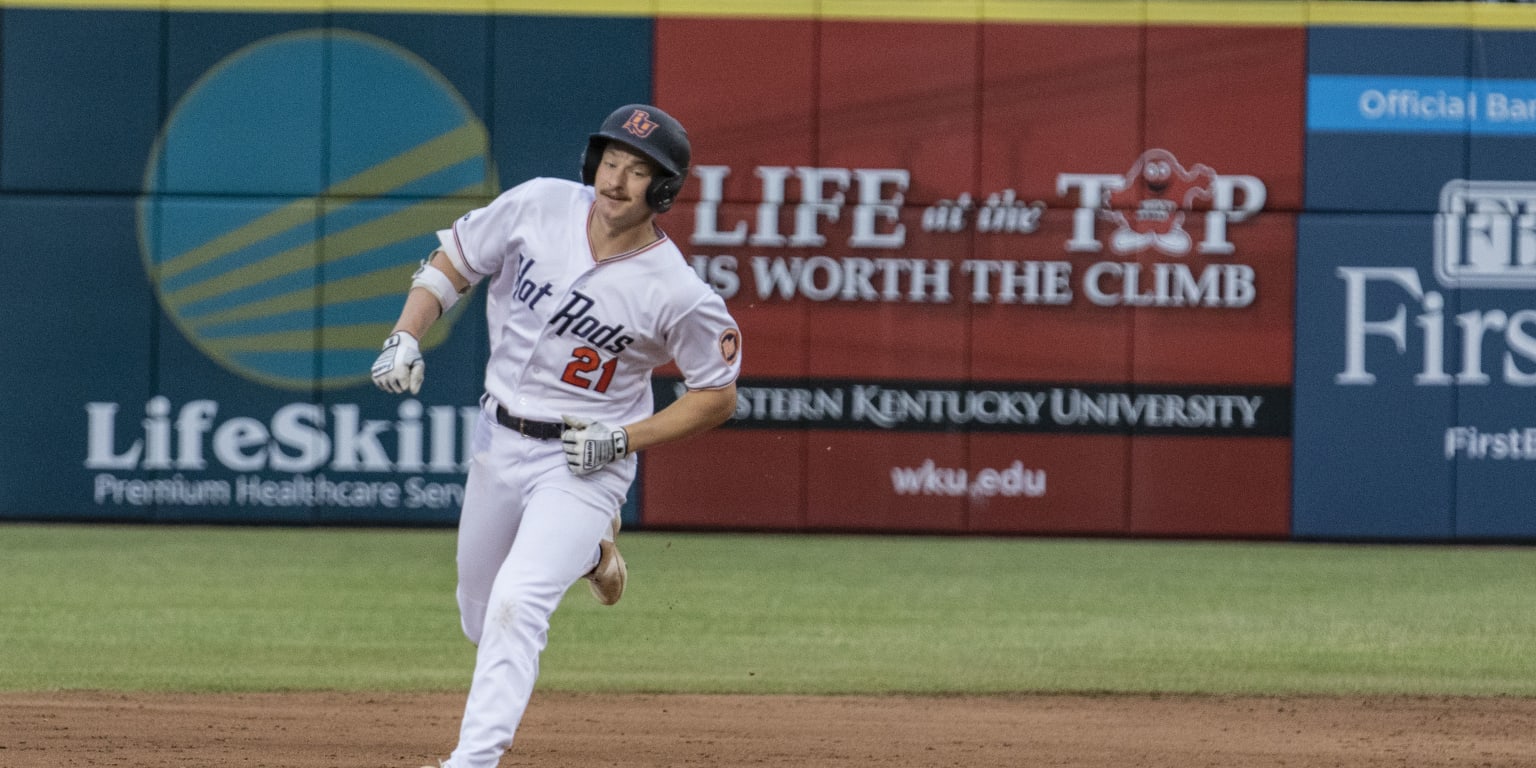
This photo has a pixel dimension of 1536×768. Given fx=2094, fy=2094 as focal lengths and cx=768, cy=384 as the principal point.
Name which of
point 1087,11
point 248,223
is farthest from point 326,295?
point 1087,11

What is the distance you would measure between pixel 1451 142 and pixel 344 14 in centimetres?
733

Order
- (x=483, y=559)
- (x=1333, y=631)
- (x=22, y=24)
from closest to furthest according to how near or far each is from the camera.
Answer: (x=483, y=559)
(x=1333, y=631)
(x=22, y=24)

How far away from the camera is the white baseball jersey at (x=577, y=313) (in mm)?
5340

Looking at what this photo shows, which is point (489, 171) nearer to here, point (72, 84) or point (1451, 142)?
point (72, 84)

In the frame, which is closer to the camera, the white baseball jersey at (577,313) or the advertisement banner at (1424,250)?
the white baseball jersey at (577,313)

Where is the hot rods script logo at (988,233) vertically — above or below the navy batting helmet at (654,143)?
above

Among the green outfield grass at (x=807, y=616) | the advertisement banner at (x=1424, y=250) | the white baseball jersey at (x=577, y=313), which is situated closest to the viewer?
the white baseball jersey at (x=577, y=313)

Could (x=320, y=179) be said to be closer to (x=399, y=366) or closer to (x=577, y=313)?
(x=577, y=313)

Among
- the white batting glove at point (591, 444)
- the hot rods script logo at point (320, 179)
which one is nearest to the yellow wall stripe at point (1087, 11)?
the hot rods script logo at point (320, 179)

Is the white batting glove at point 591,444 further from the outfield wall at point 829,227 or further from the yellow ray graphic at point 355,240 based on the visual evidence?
the yellow ray graphic at point 355,240

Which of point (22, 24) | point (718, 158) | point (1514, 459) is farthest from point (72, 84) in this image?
point (1514, 459)

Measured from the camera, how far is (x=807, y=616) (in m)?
10.4

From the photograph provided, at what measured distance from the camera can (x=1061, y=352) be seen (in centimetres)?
1395

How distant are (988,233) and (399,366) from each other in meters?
9.13
